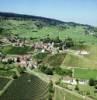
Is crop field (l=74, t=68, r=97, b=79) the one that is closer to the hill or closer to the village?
the village

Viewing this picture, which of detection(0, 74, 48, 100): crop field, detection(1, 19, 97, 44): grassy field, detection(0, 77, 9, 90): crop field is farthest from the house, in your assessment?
detection(1, 19, 97, 44): grassy field

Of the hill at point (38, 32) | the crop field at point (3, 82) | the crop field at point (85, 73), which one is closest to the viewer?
the crop field at point (3, 82)

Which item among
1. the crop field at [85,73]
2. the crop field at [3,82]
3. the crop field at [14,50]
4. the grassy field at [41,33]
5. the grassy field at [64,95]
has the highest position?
the grassy field at [64,95]

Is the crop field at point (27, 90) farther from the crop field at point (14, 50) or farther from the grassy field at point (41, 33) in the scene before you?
the grassy field at point (41, 33)

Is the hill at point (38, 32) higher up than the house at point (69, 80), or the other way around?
the house at point (69, 80)

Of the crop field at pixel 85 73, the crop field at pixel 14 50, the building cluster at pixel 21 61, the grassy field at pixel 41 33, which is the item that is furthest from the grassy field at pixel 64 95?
the grassy field at pixel 41 33

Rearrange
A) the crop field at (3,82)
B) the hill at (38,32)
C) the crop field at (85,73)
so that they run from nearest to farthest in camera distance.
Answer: the crop field at (3,82)
the crop field at (85,73)
the hill at (38,32)
